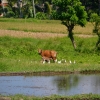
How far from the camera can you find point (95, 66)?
66.6ft

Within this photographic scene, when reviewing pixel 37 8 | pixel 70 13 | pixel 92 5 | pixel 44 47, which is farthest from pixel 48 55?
pixel 37 8

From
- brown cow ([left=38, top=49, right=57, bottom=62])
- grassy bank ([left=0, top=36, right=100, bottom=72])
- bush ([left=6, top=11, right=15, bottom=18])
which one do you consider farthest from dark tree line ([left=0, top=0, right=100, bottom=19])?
brown cow ([left=38, top=49, right=57, bottom=62])

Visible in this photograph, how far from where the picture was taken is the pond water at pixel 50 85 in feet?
47.7

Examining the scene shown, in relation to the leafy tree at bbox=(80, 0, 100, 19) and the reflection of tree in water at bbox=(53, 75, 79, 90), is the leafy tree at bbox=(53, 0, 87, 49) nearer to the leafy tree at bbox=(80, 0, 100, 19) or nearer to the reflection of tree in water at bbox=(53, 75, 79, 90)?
the reflection of tree in water at bbox=(53, 75, 79, 90)

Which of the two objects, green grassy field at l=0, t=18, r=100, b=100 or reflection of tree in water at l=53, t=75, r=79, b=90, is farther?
green grassy field at l=0, t=18, r=100, b=100

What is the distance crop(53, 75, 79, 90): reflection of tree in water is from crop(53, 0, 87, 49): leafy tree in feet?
35.1

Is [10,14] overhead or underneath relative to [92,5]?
underneath

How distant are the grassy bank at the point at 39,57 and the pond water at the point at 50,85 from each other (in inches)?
58.2

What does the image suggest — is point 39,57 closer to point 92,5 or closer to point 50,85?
point 50,85

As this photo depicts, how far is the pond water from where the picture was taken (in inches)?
573

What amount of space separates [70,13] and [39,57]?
532cm

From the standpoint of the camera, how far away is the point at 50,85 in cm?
1603

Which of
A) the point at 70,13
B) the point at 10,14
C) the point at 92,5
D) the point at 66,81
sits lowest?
the point at 10,14

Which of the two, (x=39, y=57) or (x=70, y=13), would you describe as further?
(x=70, y=13)
